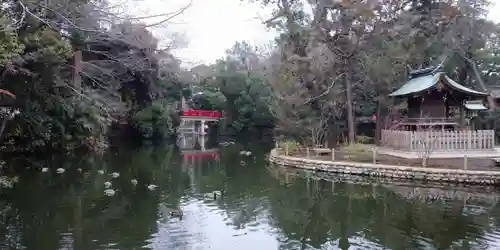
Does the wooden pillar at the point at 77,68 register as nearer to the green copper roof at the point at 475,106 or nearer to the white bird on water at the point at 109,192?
the white bird on water at the point at 109,192

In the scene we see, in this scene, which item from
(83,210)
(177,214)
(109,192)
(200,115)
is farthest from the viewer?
(200,115)

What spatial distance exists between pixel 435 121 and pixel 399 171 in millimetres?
4893

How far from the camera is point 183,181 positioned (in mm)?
17078

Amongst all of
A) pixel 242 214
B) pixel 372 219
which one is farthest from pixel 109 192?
pixel 372 219

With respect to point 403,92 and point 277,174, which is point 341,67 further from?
point 277,174

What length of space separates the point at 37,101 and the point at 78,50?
3.64 metres

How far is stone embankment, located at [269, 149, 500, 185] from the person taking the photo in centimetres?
1436

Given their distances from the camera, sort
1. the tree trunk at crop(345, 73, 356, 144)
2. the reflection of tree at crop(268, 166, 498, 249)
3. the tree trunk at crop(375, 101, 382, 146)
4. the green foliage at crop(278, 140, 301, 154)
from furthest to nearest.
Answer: the tree trunk at crop(375, 101, 382, 146) < the tree trunk at crop(345, 73, 356, 144) < the green foliage at crop(278, 140, 301, 154) < the reflection of tree at crop(268, 166, 498, 249)

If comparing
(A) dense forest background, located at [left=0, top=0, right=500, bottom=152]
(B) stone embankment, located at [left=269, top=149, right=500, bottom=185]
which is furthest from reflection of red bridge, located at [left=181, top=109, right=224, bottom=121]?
(B) stone embankment, located at [left=269, top=149, right=500, bottom=185]

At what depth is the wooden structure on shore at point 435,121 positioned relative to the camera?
18578 mm

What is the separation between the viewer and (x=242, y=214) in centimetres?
1161

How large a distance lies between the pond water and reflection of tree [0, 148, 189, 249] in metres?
0.02

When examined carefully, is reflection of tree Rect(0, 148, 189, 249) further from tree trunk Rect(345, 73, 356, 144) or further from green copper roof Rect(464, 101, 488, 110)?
green copper roof Rect(464, 101, 488, 110)

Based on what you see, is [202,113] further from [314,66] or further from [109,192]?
[109,192]
